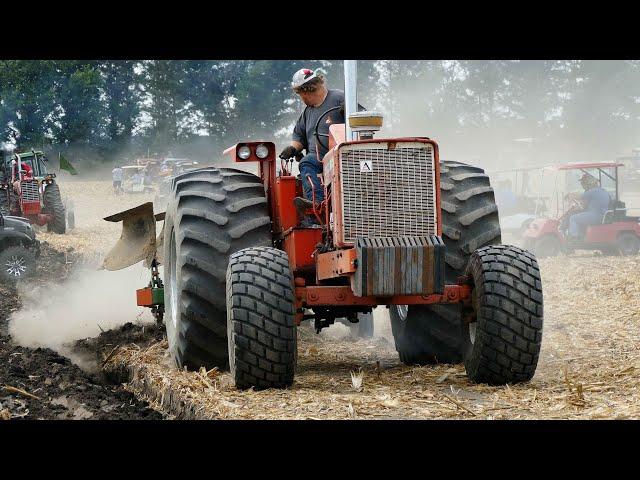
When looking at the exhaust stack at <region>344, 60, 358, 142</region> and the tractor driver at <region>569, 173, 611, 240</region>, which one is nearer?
the exhaust stack at <region>344, 60, 358, 142</region>

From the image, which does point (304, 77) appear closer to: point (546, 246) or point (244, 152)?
point (244, 152)

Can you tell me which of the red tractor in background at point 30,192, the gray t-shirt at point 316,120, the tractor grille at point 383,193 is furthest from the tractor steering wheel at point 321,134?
the red tractor in background at point 30,192

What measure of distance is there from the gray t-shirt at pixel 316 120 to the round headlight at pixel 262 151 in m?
0.26

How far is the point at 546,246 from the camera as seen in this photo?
22906mm

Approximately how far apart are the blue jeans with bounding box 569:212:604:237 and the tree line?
15514 millimetres

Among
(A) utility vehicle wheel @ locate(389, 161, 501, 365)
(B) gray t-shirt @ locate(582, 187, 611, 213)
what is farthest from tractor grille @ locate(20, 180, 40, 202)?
(A) utility vehicle wheel @ locate(389, 161, 501, 365)

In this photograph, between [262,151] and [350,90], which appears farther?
[262,151]

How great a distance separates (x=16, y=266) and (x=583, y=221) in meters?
11.5

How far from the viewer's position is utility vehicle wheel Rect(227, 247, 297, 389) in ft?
23.1

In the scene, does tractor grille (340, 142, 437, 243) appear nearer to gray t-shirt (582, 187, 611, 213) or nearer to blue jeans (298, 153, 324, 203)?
blue jeans (298, 153, 324, 203)

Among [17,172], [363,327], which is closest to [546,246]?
[363,327]

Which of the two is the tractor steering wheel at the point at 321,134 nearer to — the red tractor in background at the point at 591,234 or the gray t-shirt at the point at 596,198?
the red tractor in background at the point at 591,234

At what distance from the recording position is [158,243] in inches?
421

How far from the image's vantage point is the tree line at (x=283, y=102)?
3972cm
